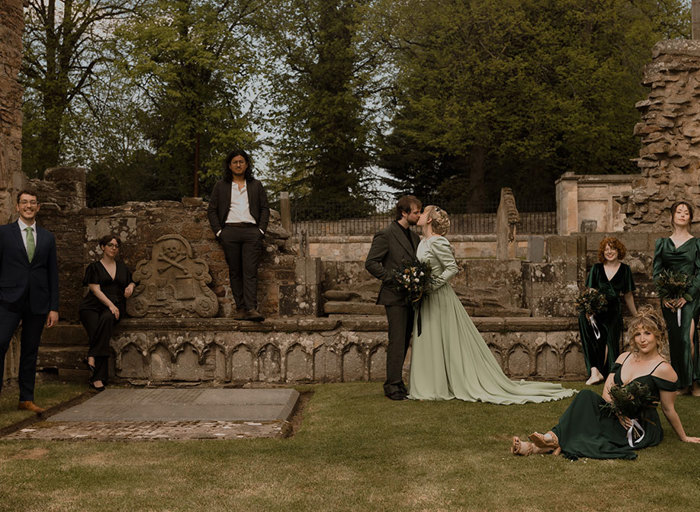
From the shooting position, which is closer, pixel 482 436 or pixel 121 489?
pixel 121 489

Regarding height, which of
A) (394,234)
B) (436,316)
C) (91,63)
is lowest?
(436,316)

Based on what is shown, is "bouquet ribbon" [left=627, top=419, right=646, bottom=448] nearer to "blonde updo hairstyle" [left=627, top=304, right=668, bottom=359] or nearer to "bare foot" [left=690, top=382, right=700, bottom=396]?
"blonde updo hairstyle" [left=627, top=304, right=668, bottom=359]

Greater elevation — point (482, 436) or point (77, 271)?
point (77, 271)

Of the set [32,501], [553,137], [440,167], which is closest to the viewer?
[32,501]

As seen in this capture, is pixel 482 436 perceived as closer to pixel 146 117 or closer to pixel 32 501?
pixel 32 501

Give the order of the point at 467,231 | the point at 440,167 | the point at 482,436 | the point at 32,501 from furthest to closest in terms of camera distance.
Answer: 1. the point at 440,167
2. the point at 467,231
3. the point at 482,436
4. the point at 32,501

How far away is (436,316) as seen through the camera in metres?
7.50

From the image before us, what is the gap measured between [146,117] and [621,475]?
29144 mm

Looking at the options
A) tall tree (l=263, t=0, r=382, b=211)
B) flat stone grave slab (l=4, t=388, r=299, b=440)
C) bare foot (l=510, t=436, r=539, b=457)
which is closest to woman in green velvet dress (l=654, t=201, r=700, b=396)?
bare foot (l=510, t=436, r=539, b=457)

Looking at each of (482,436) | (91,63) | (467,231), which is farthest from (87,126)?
(482,436)

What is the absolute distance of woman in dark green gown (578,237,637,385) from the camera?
26.9ft

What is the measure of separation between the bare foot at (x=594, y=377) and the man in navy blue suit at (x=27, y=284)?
5.84 m

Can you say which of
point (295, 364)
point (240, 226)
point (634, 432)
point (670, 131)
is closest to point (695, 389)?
point (634, 432)

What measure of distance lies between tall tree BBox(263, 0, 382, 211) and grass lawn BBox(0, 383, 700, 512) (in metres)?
27.9
